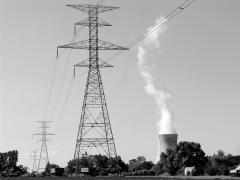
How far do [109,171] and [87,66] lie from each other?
199ft

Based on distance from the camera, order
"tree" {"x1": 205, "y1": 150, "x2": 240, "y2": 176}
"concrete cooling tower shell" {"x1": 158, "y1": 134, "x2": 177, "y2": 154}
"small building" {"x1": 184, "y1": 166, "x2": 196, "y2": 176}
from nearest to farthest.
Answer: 1. "small building" {"x1": 184, "y1": 166, "x2": 196, "y2": 176}
2. "tree" {"x1": 205, "y1": 150, "x2": 240, "y2": 176}
3. "concrete cooling tower shell" {"x1": 158, "y1": 134, "x2": 177, "y2": 154}

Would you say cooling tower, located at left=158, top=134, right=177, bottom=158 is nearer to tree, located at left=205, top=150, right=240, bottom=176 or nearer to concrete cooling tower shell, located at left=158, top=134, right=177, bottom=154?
concrete cooling tower shell, located at left=158, top=134, right=177, bottom=154

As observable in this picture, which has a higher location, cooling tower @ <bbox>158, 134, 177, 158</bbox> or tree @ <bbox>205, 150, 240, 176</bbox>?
cooling tower @ <bbox>158, 134, 177, 158</bbox>

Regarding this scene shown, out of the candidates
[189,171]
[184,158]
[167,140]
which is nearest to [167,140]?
[167,140]

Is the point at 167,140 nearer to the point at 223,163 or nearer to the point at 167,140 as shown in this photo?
the point at 167,140

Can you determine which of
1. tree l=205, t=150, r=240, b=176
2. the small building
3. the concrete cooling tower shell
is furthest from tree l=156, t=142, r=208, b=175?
the concrete cooling tower shell

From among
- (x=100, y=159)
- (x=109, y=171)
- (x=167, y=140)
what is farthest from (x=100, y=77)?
(x=100, y=159)

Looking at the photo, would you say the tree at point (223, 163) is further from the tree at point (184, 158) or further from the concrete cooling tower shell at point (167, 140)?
the concrete cooling tower shell at point (167, 140)

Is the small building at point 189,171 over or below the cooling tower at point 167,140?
below

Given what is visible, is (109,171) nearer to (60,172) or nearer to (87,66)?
(60,172)

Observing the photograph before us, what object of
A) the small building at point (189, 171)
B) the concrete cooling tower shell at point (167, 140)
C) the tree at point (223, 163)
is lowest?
the small building at point (189, 171)

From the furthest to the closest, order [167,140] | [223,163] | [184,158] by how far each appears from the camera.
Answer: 1. [167,140]
2. [223,163]
3. [184,158]

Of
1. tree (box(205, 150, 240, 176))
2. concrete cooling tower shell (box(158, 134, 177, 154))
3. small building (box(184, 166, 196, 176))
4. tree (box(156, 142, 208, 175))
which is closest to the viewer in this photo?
small building (box(184, 166, 196, 176))

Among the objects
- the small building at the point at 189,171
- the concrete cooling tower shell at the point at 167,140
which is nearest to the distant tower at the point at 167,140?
the concrete cooling tower shell at the point at 167,140
